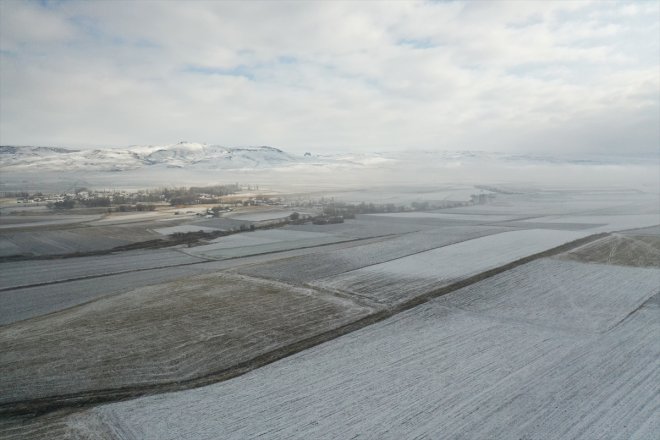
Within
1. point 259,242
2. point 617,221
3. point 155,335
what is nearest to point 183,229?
point 259,242

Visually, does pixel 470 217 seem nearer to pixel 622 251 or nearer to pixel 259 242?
pixel 622 251

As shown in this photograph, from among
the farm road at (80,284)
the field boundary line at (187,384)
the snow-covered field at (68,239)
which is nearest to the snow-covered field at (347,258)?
the farm road at (80,284)

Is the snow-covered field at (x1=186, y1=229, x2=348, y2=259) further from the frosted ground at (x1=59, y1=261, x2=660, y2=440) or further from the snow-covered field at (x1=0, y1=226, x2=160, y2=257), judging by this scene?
the frosted ground at (x1=59, y1=261, x2=660, y2=440)

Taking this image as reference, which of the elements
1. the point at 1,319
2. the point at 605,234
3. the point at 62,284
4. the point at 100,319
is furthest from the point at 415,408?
the point at 605,234

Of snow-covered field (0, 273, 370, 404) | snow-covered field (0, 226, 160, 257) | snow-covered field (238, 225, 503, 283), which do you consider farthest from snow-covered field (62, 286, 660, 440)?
snow-covered field (0, 226, 160, 257)

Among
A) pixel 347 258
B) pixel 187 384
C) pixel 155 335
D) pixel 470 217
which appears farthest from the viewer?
pixel 470 217

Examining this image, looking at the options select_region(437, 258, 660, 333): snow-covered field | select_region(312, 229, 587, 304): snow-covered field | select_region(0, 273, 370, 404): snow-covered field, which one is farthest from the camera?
select_region(312, 229, 587, 304): snow-covered field
